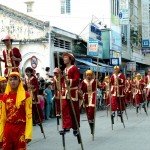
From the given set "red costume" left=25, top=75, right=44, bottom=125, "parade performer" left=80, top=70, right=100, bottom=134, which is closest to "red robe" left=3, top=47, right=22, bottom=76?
"red costume" left=25, top=75, right=44, bottom=125

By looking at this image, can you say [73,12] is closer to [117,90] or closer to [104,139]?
[117,90]

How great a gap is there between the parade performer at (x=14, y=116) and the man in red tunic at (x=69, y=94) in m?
3.89

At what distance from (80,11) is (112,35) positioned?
3.30 meters

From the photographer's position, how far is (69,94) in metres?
11.7

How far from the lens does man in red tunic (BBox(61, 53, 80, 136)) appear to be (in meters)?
11.8

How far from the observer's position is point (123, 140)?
43.7 ft

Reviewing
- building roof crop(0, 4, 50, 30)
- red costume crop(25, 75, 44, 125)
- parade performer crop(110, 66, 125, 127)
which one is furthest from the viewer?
building roof crop(0, 4, 50, 30)

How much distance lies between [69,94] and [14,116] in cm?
399

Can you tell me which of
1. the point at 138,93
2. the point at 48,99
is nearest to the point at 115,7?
the point at 138,93

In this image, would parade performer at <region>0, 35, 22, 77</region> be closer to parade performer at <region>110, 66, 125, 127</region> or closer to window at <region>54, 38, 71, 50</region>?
parade performer at <region>110, 66, 125, 127</region>

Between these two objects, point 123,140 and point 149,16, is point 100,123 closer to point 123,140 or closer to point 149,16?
point 123,140

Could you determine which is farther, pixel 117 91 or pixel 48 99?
pixel 48 99

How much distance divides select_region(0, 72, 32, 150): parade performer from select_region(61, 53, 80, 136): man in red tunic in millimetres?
3889

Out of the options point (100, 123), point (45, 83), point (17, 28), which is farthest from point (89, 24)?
point (100, 123)
